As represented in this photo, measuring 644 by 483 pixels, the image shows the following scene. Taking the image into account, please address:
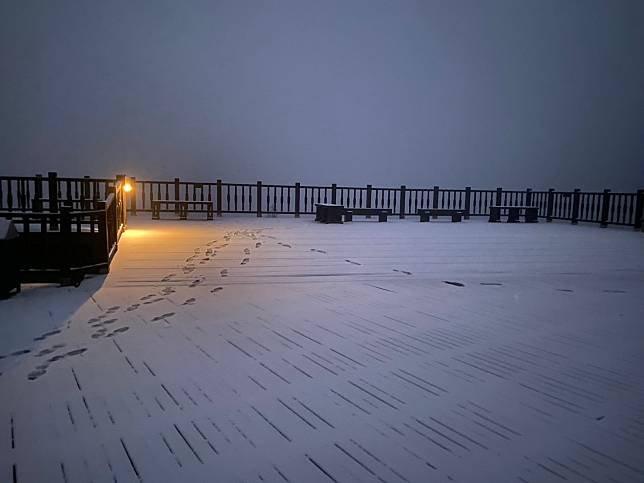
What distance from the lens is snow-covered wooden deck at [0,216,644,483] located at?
1.43 meters

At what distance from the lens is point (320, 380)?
6.71 ft

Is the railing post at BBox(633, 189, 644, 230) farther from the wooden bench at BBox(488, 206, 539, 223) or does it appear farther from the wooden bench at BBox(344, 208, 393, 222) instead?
the wooden bench at BBox(344, 208, 393, 222)

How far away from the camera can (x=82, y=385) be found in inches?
76.0

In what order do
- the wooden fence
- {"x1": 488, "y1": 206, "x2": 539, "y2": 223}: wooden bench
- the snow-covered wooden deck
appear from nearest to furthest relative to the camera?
the snow-covered wooden deck → the wooden fence → {"x1": 488, "y1": 206, "x2": 539, "y2": 223}: wooden bench

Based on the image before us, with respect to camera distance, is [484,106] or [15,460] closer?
[15,460]

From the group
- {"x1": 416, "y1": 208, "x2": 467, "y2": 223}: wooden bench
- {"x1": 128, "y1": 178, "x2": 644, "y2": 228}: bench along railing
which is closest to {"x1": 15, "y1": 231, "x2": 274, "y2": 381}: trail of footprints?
{"x1": 128, "y1": 178, "x2": 644, "y2": 228}: bench along railing

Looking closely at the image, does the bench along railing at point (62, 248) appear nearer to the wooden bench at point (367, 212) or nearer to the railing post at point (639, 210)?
the wooden bench at point (367, 212)

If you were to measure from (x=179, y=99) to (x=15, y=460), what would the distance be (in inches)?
542

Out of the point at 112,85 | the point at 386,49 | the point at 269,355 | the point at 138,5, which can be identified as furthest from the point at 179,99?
the point at 269,355

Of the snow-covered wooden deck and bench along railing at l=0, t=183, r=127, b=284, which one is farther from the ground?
bench along railing at l=0, t=183, r=127, b=284

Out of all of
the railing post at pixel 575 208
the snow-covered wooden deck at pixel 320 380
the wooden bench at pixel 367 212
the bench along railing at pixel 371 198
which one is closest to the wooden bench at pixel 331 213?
the wooden bench at pixel 367 212

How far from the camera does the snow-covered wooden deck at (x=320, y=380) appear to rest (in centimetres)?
143

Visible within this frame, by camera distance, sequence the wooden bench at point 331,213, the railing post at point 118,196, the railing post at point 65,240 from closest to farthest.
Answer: the railing post at point 65,240 → the railing post at point 118,196 → the wooden bench at point 331,213

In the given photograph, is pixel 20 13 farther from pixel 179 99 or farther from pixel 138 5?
pixel 179 99
